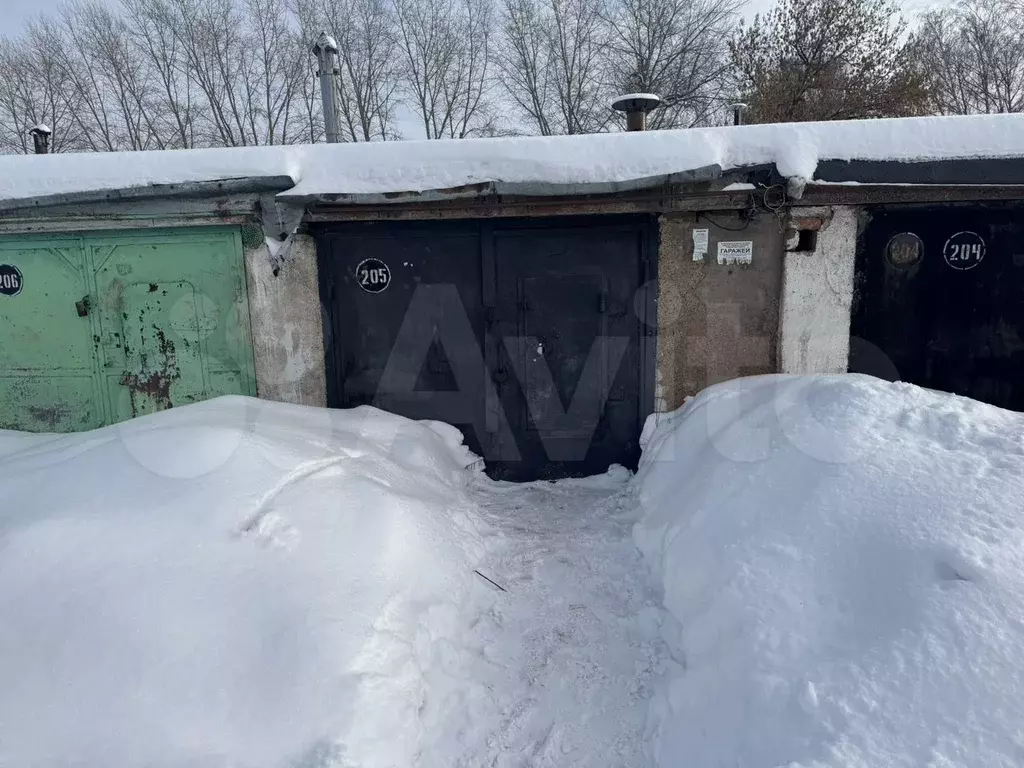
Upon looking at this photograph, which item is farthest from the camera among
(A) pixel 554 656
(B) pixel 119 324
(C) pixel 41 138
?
(C) pixel 41 138

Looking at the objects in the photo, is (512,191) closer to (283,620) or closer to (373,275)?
(373,275)

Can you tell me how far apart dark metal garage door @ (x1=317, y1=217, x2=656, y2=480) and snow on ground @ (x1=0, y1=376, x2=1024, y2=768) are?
4.77 ft

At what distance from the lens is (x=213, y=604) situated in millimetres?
2541

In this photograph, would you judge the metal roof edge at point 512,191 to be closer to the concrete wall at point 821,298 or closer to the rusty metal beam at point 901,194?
the rusty metal beam at point 901,194

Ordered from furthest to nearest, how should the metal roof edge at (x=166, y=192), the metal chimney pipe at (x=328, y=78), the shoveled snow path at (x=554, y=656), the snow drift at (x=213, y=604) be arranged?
the metal chimney pipe at (x=328, y=78) < the metal roof edge at (x=166, y=192) < the shoveled snow path at (x=554, y=656) < the snow drift at (x=213, y=604)

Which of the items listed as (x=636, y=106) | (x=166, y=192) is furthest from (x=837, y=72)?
(x=166, y=192)

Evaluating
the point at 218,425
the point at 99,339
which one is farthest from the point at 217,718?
the point at 99,339

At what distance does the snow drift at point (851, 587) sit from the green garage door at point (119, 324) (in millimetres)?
3976

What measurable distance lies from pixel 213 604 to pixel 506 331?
3235 millimetres

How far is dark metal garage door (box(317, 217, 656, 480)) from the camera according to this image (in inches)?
201

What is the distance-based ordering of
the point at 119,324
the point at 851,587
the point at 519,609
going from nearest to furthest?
the point at 851,587, the point at 519,609, the point at 119,324

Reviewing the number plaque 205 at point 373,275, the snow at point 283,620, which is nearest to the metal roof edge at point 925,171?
the snow at point 283,620

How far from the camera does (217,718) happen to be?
7.31ft

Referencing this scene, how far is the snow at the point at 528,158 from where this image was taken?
449cm
